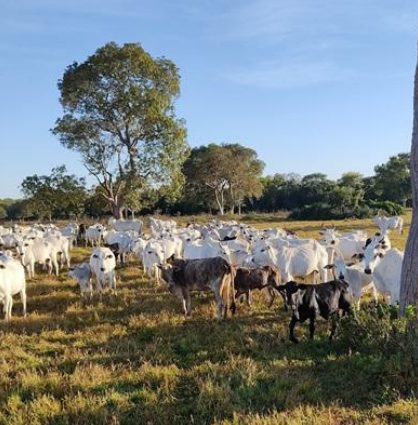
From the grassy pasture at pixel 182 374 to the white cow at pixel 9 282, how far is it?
468 millimetres

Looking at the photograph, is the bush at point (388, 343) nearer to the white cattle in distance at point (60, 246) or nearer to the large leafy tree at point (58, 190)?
the white cattle in distance at point (60, 246)

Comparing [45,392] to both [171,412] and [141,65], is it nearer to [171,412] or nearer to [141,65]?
[171,412]

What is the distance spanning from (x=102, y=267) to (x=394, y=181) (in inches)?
2471

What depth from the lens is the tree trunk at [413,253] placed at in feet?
29.0

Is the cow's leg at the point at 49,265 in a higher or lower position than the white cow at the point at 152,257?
lower

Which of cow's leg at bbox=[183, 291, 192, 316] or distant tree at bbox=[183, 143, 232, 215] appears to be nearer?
cow's leg at bbox=[183, 291, 192, 316]

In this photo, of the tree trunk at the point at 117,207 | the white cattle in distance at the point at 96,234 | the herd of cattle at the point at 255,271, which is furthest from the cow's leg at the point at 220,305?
the tree trunk at the point at 117,207

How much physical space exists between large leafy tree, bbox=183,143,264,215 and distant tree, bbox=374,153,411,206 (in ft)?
54.9

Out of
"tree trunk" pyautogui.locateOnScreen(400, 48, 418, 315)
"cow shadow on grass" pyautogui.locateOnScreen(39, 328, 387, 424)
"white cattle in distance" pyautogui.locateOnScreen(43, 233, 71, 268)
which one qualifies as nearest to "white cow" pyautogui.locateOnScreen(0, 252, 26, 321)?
"cow shadow on grass" pyautogui.locateOnScreen(39, 328, 387, 424)

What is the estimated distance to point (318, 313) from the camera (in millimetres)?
10773

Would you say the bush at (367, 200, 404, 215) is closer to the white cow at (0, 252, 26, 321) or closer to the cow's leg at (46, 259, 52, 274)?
the cow's leg at (46, 259, 52, 274)

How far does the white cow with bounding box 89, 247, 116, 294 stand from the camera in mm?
15714

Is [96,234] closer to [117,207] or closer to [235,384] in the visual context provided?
[117,207]

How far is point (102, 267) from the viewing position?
15.7 m
